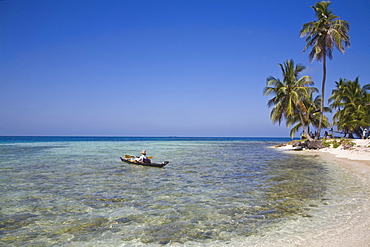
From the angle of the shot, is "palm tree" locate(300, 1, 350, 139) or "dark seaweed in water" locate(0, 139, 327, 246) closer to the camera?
"dark seaweed in water" locate(0, 139, 327, 246)

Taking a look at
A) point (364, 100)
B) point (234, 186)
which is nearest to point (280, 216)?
point (234, 186)

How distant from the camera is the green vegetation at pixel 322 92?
34469mm

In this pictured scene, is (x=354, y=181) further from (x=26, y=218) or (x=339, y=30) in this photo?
(x=339, y=30)

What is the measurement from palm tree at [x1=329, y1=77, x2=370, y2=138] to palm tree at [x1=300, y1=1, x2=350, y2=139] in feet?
31.6

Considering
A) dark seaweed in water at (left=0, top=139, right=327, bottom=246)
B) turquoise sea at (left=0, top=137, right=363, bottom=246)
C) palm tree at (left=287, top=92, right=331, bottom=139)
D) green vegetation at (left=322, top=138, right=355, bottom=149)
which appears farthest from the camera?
palm tree at (left=287, top=92, right=331, bottom=139)

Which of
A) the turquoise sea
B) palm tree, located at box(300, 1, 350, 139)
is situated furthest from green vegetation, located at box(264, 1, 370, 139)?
the turquoise sea

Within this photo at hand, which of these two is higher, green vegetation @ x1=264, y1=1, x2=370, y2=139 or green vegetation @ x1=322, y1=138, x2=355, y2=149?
green vegetation @ x1=264, y1=1, x2=370, y2=139

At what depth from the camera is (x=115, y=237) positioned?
234 inches

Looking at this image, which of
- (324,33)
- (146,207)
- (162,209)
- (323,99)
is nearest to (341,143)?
(323,99)

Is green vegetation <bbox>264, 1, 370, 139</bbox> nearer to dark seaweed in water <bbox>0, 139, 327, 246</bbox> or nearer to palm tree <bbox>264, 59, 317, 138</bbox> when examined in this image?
palm tree <bbox>264, 59, 317, 138</bbox>

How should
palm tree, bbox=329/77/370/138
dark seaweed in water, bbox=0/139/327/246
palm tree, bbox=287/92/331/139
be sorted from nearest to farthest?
dark seaweed in water, bbox=0/139/327/246 → palm tree, bbox=329/77/370/138 → palm tree, bbox=287/92/331/139

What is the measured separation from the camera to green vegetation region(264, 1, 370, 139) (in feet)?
113

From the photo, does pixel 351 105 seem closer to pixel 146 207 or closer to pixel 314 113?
pixel 314 113

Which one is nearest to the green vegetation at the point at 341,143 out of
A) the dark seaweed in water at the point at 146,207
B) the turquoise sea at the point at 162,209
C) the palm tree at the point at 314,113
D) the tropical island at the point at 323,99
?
the tropical island at the point at 323,99
